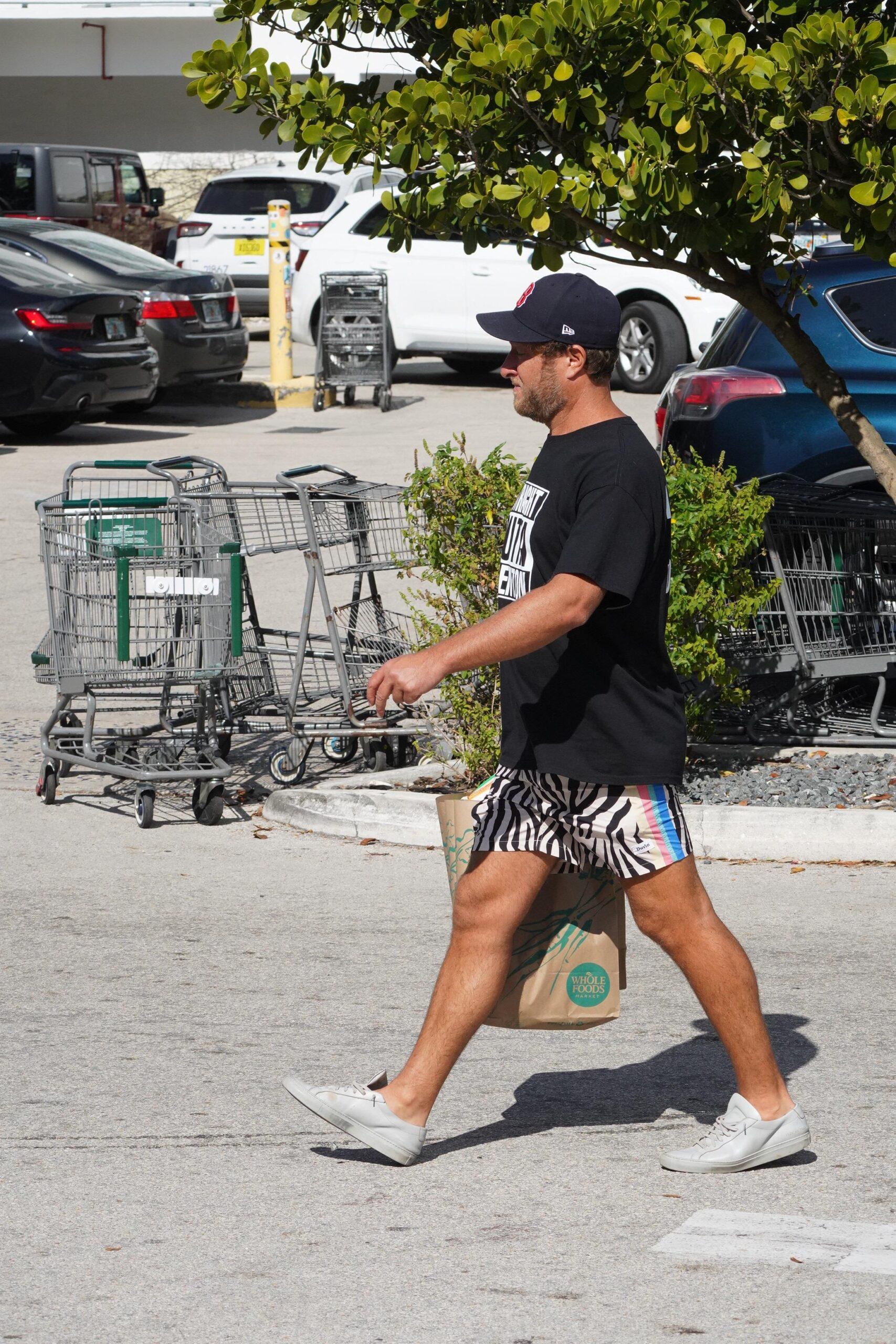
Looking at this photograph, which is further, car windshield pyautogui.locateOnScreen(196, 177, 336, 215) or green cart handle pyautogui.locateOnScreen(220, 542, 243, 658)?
car windshield pyautogui.locateOnScreen(196, 177, 336, 215)

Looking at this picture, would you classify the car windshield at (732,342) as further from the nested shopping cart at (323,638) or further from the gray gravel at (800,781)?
the gray gravel at (800,781)

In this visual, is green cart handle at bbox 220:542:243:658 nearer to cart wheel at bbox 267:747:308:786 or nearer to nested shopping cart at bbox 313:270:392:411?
cart wheel at bbox 267:747:308:786

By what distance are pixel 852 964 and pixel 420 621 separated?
2349 millimetres

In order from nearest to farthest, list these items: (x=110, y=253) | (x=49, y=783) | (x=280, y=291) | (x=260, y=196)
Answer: (x=49, y=783)
(x=110, y=253)
(x=280, y=291)
(x=260, y=196)

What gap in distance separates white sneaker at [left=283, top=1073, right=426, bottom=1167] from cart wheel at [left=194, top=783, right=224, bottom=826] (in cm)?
321

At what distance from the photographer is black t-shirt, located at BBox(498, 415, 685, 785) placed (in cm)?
394

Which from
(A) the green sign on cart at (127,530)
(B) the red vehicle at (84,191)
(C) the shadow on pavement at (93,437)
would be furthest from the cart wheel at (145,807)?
(B) the red vehicle at (84,191)

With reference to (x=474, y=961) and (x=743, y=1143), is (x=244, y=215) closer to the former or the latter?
(x=474, y=961)

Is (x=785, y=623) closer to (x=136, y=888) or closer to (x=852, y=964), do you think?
(x=852, y=964)

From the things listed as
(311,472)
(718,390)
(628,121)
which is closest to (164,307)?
(718,390)

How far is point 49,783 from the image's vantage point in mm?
7543

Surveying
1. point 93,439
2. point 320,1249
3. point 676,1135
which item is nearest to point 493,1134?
point 676,1135

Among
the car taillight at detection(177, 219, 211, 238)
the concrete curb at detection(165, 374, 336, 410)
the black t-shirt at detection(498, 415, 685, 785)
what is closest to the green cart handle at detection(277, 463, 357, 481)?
the black t-shirt at detection(498, 415, 685, 785)

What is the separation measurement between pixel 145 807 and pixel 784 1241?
13.1ft
